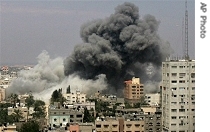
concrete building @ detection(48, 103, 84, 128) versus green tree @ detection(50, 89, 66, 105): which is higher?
green tree @ detection(50, 89, 66, 105)

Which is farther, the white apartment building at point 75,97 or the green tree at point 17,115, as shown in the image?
the white apartment building at point 75,97

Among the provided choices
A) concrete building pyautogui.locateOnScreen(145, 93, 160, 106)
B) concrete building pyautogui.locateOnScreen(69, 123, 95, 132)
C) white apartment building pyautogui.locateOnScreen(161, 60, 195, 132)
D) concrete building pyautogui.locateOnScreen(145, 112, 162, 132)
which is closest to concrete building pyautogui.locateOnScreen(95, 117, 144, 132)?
concrete building pyautogui.locateOnScreen(69, 123, 95, 132)

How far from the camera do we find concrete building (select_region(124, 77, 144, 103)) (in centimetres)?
2522

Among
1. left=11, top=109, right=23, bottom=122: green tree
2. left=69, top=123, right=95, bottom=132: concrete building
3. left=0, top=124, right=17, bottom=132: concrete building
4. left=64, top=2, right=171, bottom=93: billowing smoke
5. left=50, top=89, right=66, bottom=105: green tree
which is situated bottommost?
left=0, top=124, right=17, bottom=132: concrete building

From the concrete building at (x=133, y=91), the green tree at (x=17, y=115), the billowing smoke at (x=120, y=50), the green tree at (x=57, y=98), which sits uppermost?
the billowing smoke at (x=120, y=50)

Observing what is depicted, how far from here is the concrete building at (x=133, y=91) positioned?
25219 mm

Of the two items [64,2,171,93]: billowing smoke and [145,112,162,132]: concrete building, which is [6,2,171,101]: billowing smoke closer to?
[64,2,171,93]: billowing smoke

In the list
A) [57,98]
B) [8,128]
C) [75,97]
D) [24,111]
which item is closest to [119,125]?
[8,128]

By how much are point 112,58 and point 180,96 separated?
16630mm

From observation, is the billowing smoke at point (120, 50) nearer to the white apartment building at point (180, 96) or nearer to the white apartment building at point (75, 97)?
the white apartment building at point (75, 97)

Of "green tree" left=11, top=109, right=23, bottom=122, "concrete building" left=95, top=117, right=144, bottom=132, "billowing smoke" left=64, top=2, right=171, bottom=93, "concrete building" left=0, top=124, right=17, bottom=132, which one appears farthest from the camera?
"billowing smoke" left=64, top=2, right=171, bottom=93

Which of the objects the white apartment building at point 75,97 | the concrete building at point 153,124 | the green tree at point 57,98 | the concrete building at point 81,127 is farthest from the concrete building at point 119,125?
the white apartment building at point 75,97

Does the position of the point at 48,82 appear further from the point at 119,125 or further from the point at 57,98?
the point at 119,125

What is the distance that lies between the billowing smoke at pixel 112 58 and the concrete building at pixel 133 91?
131cm
